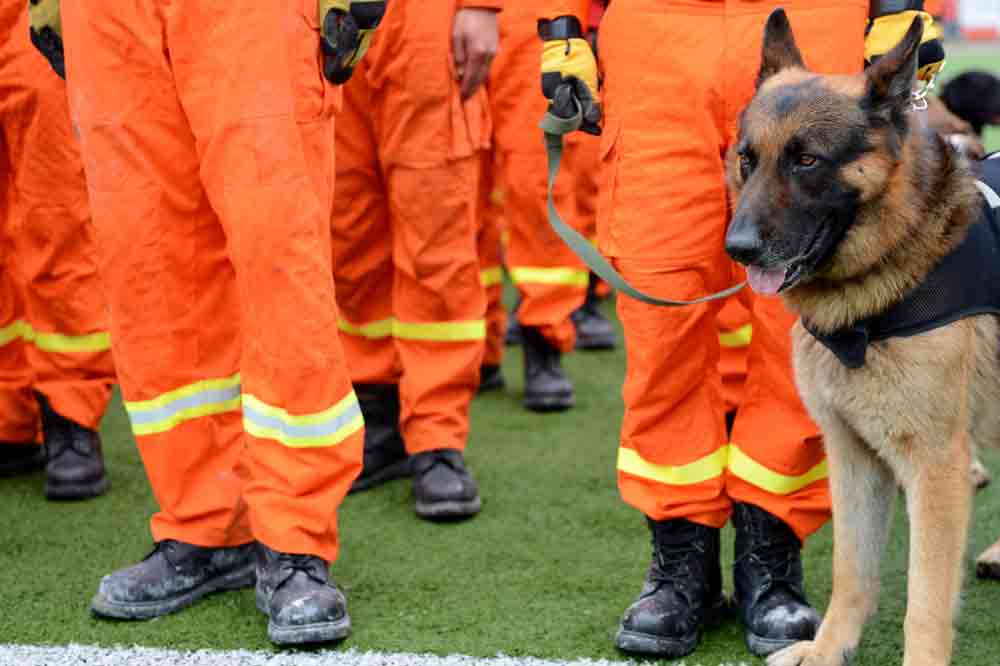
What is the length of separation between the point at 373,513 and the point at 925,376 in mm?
2096

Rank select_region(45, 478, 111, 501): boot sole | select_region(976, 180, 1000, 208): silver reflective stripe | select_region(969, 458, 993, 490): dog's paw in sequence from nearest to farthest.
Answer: select_region(976, 180, 1000, 208): silver reflective stripe, select_region(969, 458, 993, 490): dog's paw, select_region(45, 478, 111, 501): boot sole

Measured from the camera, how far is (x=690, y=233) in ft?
10.6

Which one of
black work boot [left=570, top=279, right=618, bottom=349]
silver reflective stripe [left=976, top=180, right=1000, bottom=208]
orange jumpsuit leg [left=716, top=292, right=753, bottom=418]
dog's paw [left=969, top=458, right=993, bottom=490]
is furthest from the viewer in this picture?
black work boot [left=570, top=279, right=618, bottom=349]

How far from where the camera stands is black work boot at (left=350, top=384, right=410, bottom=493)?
482 cm

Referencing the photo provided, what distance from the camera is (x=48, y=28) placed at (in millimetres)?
3684

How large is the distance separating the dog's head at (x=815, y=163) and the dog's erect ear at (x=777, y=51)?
0.35ft

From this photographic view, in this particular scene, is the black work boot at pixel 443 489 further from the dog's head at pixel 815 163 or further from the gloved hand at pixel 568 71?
the dog's head at pixel 815 163

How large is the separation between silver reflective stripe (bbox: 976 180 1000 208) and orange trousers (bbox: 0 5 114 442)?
2.86 metres

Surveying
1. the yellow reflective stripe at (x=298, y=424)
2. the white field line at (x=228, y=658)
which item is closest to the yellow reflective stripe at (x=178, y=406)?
the yellow reflective stripe at (x=298, y=424)

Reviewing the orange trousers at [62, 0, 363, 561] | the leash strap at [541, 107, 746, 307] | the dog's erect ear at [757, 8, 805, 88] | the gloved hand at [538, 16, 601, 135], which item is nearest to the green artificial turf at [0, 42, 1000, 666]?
the orange trousers at [62, 0, 363, 561]

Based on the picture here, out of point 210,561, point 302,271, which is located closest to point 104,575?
point 210,561

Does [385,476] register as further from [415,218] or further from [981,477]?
[981,477]

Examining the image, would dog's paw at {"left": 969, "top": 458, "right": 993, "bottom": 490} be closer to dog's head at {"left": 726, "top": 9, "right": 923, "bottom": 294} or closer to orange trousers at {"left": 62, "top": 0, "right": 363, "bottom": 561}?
dog's head at {"left": 726, "top": 9, "right": 923, "bottom": 294}

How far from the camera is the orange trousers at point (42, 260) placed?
4430 mm
